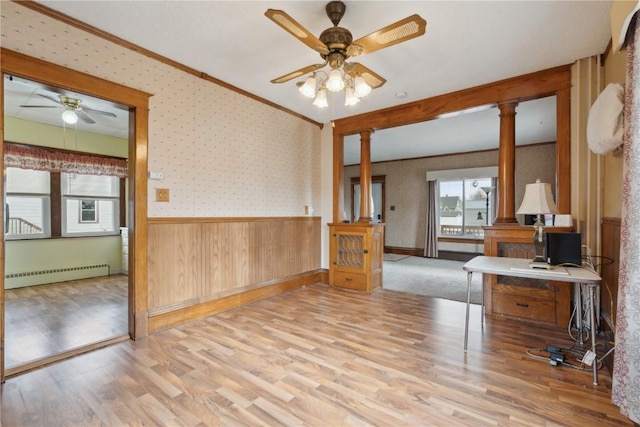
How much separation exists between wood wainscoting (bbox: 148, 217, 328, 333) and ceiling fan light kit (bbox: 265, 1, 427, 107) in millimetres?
1842

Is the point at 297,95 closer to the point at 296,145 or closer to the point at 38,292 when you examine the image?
the point at 296,145

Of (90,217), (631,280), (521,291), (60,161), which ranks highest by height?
(60,161)

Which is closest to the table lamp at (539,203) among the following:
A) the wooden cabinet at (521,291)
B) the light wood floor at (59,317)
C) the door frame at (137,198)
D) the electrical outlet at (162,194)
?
the wooden cabinet at (521,291)

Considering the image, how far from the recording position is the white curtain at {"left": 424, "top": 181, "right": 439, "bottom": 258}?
7520 mm

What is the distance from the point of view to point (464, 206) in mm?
7457

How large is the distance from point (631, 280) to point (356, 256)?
3087 mm

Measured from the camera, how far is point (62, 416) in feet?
5.30

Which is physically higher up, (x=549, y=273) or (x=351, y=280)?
(x=549, y=273)

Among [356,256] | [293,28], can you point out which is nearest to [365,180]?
[356,256]

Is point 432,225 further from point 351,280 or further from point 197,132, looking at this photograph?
point 197,132

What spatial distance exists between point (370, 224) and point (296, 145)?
1.67 metres

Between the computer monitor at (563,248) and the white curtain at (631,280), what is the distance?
82 centimetres

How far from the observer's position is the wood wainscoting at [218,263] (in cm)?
283

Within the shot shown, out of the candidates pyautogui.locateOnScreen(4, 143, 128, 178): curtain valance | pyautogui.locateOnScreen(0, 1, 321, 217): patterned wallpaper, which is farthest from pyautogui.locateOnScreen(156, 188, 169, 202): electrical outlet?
pyautogui.locateOnScreen(4, 143, 128, 178): curtain valance
